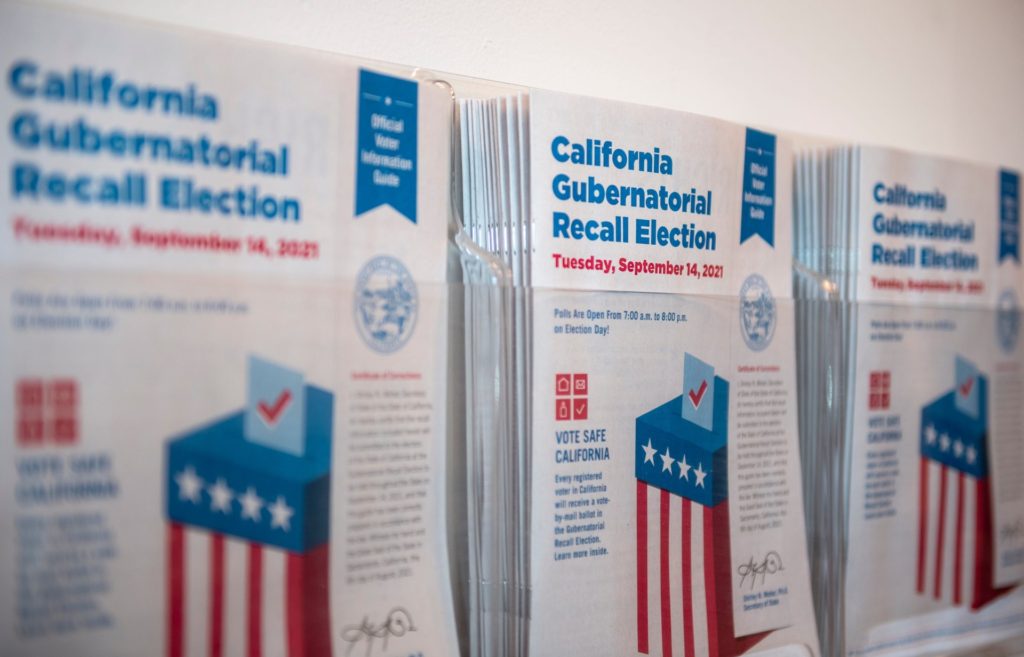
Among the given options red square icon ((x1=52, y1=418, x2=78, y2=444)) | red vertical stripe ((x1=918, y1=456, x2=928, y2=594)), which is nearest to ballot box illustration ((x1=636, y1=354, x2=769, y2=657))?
red vertical stripe ((x1=918, y1=456, x2=928, y2=594))

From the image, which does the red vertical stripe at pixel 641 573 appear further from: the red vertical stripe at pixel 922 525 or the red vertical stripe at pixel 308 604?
the red vertical stripe at pixel 922 525

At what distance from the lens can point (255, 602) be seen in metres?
0.74

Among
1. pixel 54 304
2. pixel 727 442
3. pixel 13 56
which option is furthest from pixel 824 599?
pixel 13 56

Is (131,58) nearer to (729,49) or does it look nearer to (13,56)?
(13,56)

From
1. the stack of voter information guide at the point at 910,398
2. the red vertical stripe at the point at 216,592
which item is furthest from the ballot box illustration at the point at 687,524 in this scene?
the red vertical stripe at the point at 216,592

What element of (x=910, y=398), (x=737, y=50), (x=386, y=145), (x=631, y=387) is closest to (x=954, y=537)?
(x=910, y=398)

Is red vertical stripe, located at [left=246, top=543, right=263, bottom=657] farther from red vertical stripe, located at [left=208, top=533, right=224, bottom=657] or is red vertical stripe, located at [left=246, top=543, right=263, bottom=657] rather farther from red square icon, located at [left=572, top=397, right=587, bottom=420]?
red square icon, located at [left=572, top=397, right=587, bottom=420]

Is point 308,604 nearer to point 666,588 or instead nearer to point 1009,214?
point 666,588

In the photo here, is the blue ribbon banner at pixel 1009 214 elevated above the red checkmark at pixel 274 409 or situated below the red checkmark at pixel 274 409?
above

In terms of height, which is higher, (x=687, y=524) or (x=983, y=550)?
(x=687, y=524)

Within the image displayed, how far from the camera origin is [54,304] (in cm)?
66

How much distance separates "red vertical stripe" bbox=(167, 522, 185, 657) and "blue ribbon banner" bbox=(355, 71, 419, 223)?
313 mm
